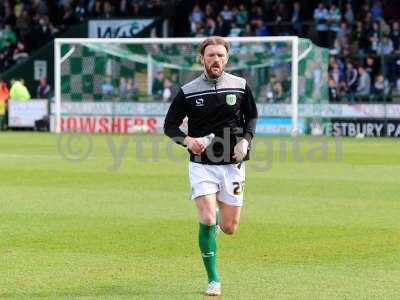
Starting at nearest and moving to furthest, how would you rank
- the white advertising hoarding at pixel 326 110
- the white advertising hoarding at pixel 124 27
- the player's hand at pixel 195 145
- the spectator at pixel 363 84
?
the player's hand at pixel 195 145 < the white advertising hoarding at pixel 326 110 < the spectator at pixel 363 84 < the white advertising hoarding at pixel 124 27

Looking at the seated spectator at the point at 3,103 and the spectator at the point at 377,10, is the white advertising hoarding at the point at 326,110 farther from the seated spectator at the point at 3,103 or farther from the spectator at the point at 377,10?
the seated spectator at the point at 3,103

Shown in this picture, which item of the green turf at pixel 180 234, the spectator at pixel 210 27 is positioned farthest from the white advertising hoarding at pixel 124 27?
the green turf at pixel 180 234

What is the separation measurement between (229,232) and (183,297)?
84cm

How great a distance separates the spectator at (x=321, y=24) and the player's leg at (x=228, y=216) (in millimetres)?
32113

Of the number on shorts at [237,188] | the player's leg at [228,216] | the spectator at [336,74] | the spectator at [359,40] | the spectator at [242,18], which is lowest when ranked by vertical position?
the player's leg at [228,216]

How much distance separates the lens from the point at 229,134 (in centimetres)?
944

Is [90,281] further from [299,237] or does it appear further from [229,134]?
[299,237]

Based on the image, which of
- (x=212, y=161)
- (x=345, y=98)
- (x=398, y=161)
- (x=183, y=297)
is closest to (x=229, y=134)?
(x=212, y=161)

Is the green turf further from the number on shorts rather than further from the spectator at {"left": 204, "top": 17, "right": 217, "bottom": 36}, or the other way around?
the spectator at {"left": 204, "top": 17, "right": 217, "bottom": 36}

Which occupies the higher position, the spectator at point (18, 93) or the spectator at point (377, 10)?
the spectator at point (377, 10)

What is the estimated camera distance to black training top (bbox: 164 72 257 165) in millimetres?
9328

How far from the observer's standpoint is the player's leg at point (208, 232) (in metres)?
9.16

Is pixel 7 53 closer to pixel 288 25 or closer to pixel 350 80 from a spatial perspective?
pixel 288 25

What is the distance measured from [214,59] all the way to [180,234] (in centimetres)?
416
